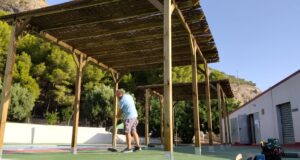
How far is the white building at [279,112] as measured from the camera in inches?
574

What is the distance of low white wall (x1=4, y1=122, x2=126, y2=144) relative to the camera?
22.5 meters

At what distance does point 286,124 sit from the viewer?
16.2 meters

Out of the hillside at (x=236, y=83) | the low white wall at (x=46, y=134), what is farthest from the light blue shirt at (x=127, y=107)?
the hillside at (x=236, y=83)

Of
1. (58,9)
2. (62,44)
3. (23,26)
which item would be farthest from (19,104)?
(58,9)

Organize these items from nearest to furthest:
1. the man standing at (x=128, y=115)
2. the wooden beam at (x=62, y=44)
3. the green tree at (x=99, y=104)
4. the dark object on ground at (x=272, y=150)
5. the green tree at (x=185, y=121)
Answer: the dark object on ground at (x=272, y=150)
the man standing at (x=128, y=115)
the wooden beam at (x=62, y=44)
the green tree at (x=185, y=121)
the green tree at (x=99, y=104)

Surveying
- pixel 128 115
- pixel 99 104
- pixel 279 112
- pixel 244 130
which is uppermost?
pixel 99 104

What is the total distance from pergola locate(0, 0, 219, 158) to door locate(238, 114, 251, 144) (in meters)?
13.1

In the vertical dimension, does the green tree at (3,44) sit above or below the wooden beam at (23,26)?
above

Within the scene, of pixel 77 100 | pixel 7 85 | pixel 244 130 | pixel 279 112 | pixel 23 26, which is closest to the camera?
pixel 7 85

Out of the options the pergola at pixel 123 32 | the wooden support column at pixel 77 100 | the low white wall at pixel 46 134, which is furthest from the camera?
the low white wall at pixel 46 134

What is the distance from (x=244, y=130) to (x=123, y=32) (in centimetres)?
1704

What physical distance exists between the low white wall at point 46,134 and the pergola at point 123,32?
1421 cm

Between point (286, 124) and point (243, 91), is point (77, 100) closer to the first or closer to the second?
point (286, 124)

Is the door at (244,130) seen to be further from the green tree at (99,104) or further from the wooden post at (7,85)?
the wooden post at (7,85)
